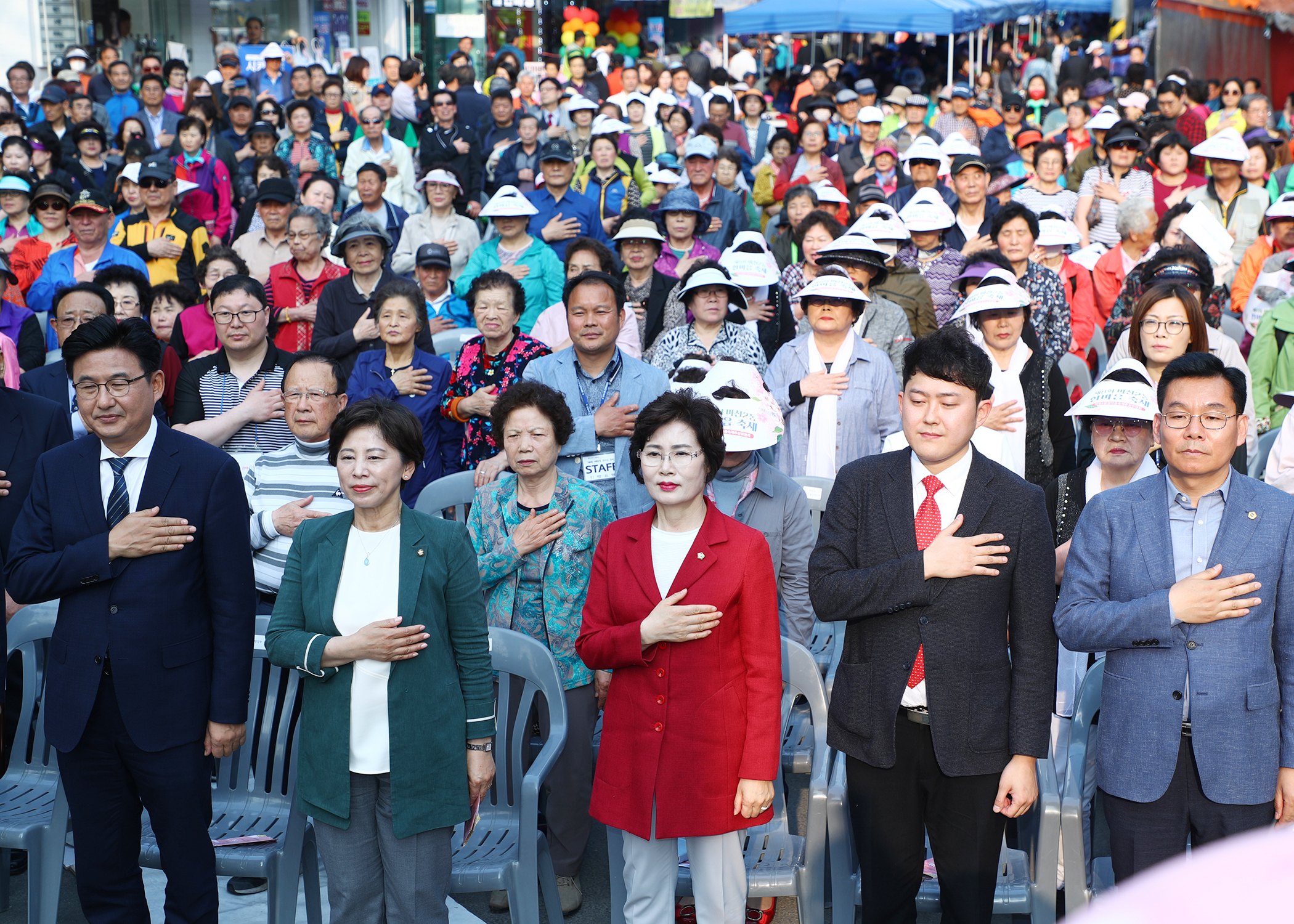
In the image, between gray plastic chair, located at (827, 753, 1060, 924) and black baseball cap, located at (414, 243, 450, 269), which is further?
black baseball cap, located at (414, 243, 450, 269)

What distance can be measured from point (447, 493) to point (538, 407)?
37.8 inches

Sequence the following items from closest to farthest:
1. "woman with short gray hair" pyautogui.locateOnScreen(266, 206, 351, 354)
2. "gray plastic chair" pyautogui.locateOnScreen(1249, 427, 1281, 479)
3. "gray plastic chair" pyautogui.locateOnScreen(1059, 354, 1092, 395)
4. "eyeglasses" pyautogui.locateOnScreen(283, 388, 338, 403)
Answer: "eyeglasses" pyautogui.locateOnScreen(283, 388, 338, 403), "gray plastic chair" pyautogui.locateOnScreen(1249, 427, 1281, 479), "gray plastic chair" pyautogui.locateOnScreen(1059, 354, 1092, 395), "woman with short gray hair" pyautogui.locateOnScreen(266, 206, 351, 354)

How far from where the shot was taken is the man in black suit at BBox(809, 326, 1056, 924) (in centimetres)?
297

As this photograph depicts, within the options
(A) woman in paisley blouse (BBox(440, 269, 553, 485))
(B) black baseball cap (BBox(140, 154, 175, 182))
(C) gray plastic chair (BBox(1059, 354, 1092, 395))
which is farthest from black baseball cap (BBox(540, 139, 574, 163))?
(C) gray plastic chair (BBox(1059, 354, 1092, 395))

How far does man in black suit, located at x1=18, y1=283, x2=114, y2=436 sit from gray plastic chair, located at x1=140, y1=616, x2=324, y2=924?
1.84 metres

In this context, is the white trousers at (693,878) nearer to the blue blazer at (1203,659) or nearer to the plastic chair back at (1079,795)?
the plastic chair back at (1079,795)

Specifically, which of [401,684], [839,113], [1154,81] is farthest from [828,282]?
[1154,81]

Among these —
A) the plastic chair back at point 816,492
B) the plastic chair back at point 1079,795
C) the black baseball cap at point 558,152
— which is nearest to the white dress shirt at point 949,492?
the plastic chair back at point 1079,795

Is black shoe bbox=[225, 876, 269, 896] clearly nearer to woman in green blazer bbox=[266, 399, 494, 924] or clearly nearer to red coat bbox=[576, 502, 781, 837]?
woman in green blazer bbox=[266, 399, 494, 924]

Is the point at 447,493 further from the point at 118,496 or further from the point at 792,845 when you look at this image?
the point at 792,845

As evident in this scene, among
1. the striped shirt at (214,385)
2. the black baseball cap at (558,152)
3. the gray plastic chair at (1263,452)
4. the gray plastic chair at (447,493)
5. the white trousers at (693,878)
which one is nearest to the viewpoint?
the white trousers at (693,878)

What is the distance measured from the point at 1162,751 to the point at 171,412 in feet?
13.6

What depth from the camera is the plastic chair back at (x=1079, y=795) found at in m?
3.13

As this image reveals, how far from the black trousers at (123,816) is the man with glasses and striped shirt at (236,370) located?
1713 millimetres
